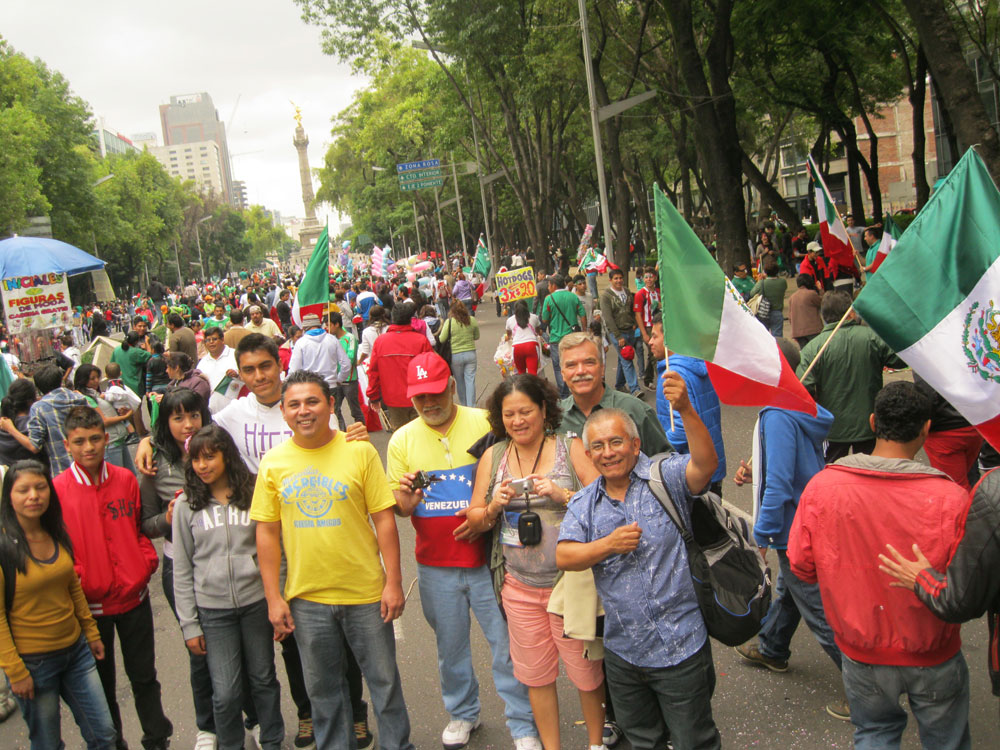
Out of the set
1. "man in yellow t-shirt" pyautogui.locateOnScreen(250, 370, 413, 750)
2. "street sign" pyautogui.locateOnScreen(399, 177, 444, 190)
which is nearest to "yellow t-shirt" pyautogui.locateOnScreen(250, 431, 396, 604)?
"man in yellow t-shirt" pyautogui.locateOnScreen(250, 370, 413, 750)

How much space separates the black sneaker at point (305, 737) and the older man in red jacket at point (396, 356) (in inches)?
173

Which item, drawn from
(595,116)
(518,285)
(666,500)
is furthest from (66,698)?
(595,116)

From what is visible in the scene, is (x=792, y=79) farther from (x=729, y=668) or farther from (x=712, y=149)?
(x=729, y=668)

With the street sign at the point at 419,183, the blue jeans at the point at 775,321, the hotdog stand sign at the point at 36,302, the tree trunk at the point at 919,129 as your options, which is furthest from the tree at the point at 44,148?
the blue jeans at the point at 775,321

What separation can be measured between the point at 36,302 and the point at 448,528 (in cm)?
1165

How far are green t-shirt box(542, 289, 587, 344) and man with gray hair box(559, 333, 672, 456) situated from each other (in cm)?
747

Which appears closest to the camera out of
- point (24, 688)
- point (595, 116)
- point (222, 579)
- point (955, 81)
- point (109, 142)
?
point (24, 688)

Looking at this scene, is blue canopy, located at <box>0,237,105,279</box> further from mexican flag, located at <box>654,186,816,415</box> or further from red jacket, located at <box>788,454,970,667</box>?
red jacket, located at <box>788,454,970,667</box>

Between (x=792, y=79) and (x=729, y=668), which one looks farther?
(x=792, y=79)

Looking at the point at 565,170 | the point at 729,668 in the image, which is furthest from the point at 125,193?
the point at 729,668

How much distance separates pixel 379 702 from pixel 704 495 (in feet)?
5.62

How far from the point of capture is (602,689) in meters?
3.84

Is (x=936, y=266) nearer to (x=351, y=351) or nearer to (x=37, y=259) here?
(x=351, y=351)

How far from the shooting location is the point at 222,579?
396 centimetres
